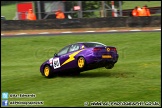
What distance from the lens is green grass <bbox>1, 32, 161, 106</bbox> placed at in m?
11.8

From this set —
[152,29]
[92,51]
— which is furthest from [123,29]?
[92,51]

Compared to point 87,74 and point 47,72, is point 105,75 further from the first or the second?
point 47,72

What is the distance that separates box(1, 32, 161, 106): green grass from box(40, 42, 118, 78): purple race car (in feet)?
1.25

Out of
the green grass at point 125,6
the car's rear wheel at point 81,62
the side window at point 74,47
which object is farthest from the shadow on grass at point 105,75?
the green grass at point 125,6

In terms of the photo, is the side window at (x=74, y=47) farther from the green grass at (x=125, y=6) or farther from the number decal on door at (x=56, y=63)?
the green grass at (x=125, y=6)

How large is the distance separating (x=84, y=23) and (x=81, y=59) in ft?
52.1

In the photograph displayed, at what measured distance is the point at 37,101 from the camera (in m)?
11.5

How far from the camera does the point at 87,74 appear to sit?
16.7 metres

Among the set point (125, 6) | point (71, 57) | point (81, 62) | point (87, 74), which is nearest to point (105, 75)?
point (87, 74)

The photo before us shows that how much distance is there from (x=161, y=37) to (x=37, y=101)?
16115 millimetres

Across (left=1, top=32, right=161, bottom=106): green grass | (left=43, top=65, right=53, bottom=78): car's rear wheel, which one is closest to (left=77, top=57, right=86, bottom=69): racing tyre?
(left=1, top=32, right=161, bottom=106): green grass

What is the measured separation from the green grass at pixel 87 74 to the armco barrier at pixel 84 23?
2.48 meters

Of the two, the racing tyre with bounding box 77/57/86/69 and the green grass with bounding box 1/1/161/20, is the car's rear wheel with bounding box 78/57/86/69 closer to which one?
the racing tyre with bounding box 77/57/86/69

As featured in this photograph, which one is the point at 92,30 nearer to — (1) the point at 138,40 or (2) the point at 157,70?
(1) the point at 138,40
